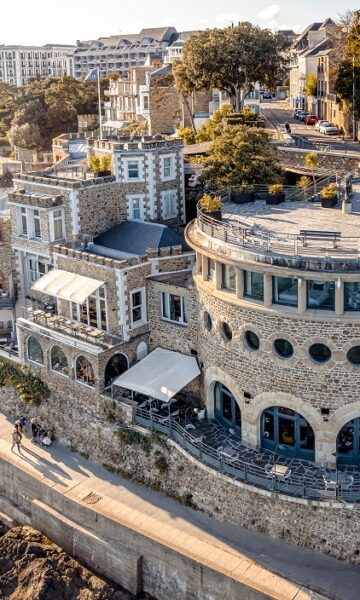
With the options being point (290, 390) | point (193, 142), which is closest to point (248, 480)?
point (290, 390)

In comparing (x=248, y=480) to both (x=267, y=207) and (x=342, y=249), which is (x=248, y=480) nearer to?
(x=342, y=249)

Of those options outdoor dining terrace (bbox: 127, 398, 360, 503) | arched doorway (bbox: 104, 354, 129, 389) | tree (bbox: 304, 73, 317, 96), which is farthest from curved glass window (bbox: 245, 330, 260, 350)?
tree (bbox: 304, 73, 317, 96)

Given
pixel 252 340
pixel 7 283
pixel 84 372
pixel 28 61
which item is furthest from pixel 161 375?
pixel 28 61

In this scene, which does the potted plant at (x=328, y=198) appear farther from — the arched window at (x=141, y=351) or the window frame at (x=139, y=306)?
the arched window at (x=141, y=351)

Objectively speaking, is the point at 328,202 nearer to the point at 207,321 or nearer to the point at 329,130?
the point at 207,321

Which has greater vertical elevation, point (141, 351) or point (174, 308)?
→ point (174, 308)

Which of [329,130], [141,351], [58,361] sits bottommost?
[58,361]

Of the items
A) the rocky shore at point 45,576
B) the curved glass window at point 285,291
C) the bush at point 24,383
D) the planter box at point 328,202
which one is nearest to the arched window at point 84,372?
the bush at point 24,383
